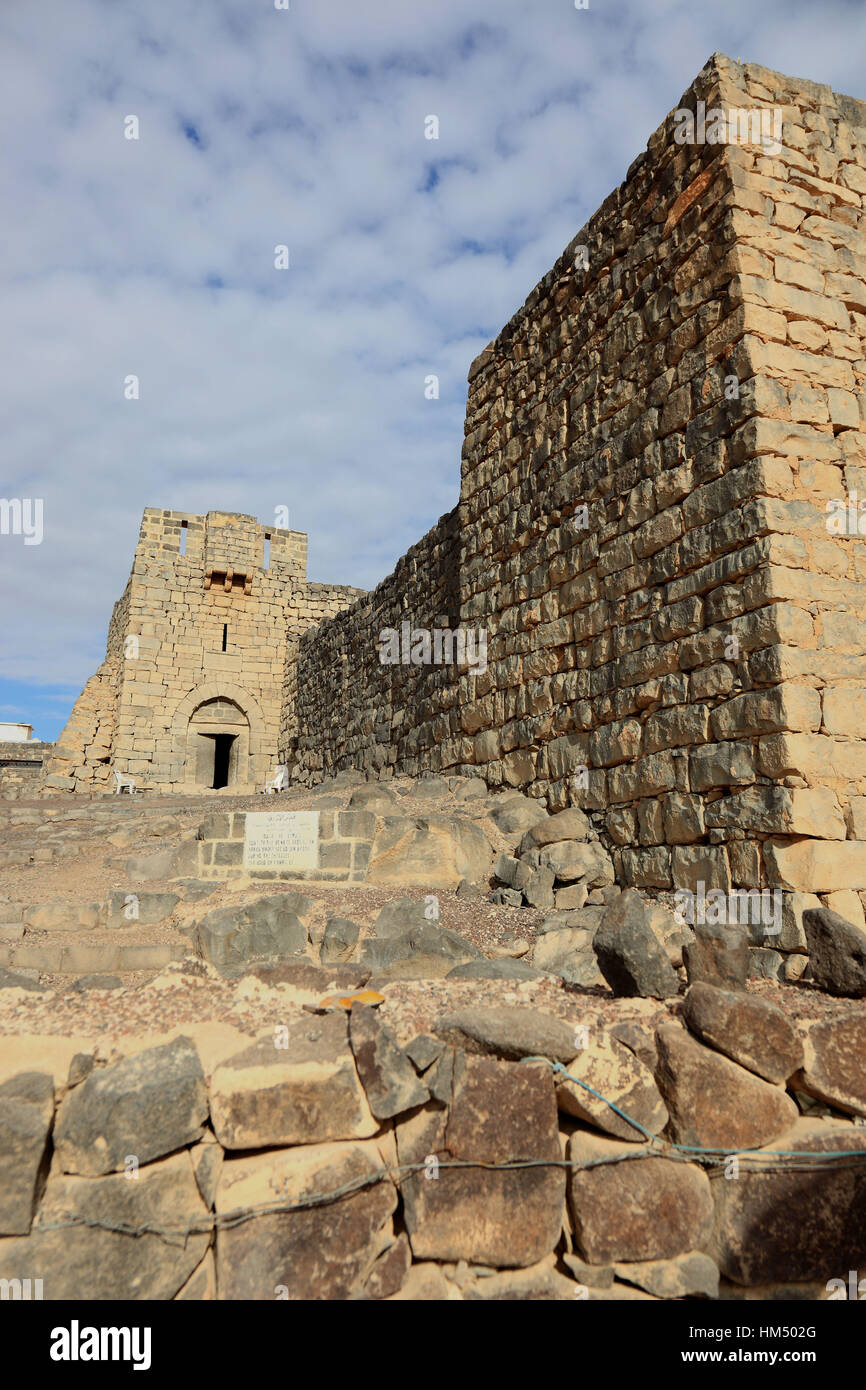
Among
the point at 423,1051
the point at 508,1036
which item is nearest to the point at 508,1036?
the point at 508,1036

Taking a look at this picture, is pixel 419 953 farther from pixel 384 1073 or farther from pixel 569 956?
pixel 384 1073

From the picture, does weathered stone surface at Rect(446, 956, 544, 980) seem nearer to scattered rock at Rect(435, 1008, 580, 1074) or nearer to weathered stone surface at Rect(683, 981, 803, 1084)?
scattered rock at Rect(435, 1008, 580, 1074)

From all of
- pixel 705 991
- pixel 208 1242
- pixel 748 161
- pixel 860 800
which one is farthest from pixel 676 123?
pixel 208 1242

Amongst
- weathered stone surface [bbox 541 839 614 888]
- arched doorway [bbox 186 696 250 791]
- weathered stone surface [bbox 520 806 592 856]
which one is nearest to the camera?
weathered stone surface [bbox 541 839 614 888]

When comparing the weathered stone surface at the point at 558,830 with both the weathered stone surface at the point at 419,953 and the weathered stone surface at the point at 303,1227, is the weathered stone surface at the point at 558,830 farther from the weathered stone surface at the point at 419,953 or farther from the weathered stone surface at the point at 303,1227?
the weathered stone surface at the point at 303,1227

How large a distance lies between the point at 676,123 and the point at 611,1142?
6.03 meters

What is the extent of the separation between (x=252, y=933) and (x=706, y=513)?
349cm

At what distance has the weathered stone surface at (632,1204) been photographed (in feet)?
8.65

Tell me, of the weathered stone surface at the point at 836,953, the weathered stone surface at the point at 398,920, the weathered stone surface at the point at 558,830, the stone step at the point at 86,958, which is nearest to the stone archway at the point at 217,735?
the weathered stone surface at the point at 558,830

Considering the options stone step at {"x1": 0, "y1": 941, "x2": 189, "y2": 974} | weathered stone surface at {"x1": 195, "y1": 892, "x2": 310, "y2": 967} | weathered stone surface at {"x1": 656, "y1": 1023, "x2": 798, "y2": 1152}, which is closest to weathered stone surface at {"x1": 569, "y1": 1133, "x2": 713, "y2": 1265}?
weathered stone surface at {"x1": 656, "y1": 1023, "x2": 798, "y2": 1152}

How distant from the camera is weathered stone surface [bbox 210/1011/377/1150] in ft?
8.29

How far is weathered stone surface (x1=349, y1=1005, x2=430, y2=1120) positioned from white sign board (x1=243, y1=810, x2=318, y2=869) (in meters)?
3.10

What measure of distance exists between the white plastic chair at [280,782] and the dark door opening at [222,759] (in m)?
1.29

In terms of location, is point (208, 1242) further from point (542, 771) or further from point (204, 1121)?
point (542, 771)
